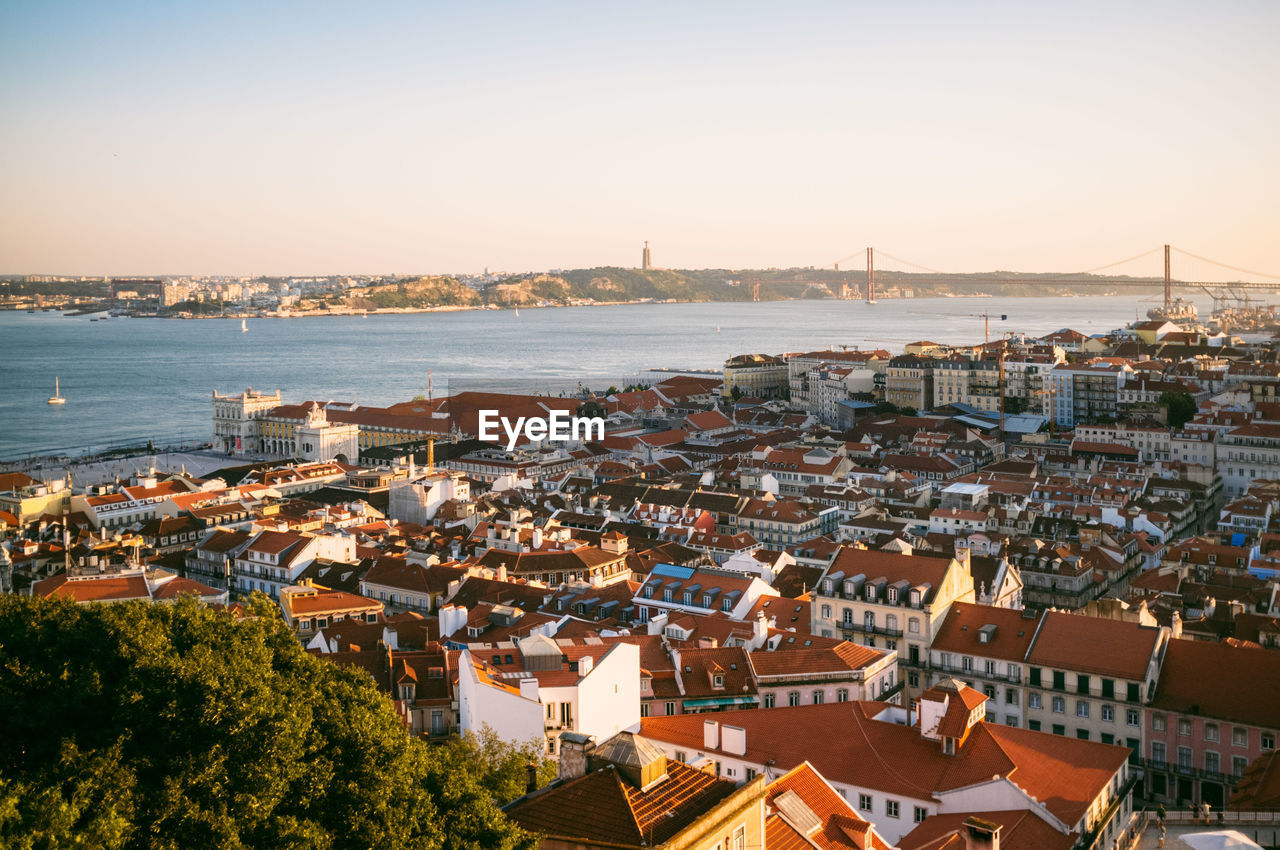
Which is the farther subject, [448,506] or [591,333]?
[591,333]

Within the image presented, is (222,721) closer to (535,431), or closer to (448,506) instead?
(448,506)

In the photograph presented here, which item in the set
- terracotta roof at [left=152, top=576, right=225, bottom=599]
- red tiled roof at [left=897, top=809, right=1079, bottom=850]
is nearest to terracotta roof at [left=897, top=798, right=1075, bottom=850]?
red tiled roof at [left=897, top=809, right=1079, bottom=850]

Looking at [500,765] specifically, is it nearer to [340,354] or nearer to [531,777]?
[531,777]

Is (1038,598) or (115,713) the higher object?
(115,713)

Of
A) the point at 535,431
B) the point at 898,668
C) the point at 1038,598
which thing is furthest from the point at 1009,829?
the point at 535,431

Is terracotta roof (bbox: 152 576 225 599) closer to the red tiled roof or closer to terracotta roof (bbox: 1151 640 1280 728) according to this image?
the red tiled roof
